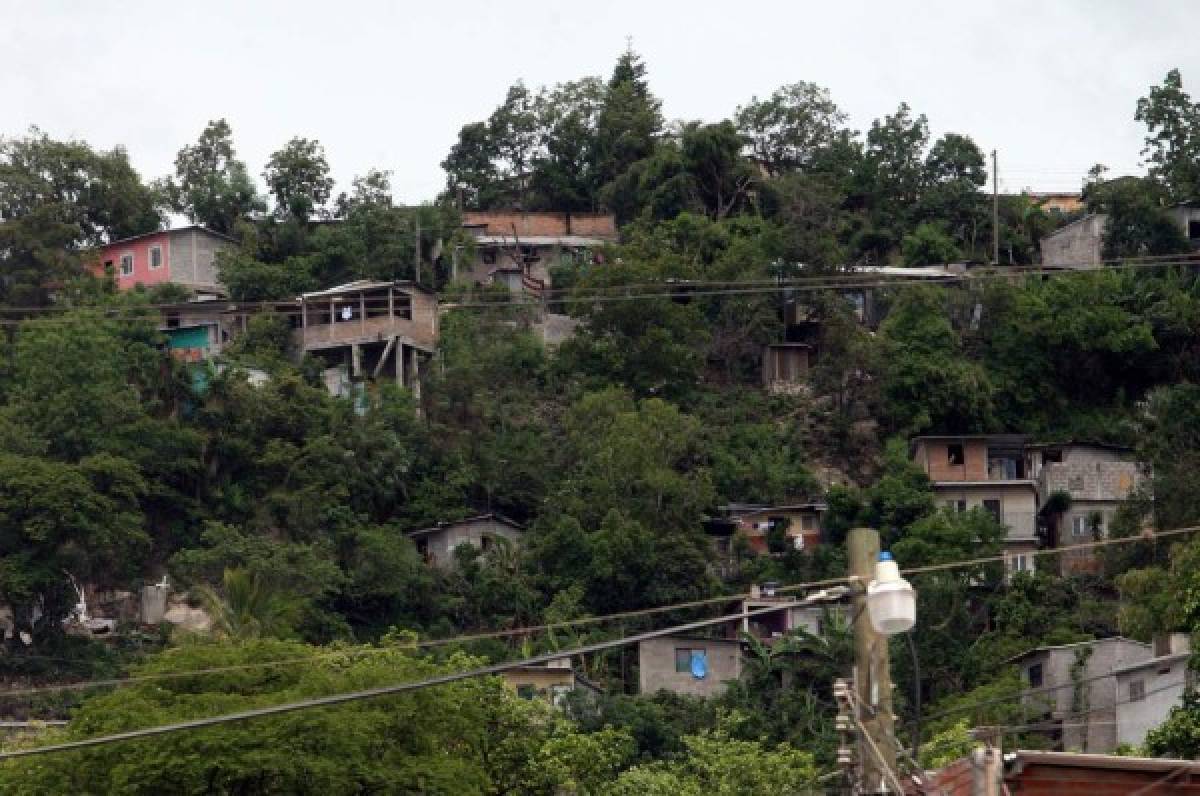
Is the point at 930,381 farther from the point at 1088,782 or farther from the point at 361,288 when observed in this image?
the point at 1088,782

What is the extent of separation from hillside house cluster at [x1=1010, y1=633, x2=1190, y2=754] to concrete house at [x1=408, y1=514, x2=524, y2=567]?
39.9 ft

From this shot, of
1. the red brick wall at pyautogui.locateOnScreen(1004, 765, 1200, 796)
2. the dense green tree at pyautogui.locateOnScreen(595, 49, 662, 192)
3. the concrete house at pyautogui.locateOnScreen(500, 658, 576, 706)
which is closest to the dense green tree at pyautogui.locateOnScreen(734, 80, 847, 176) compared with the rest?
the dense green tree at pyautogui.locateOnScreen(595, 49, 662, 192)

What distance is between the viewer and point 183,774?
32.6m

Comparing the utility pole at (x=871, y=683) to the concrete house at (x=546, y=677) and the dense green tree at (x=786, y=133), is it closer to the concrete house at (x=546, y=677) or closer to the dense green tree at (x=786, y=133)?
the concrete house at (x=546, y=677)

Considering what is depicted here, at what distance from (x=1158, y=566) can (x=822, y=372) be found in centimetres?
1471

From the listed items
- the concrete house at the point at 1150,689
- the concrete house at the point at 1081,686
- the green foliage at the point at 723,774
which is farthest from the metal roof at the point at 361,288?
the concrete house at the point at 1150,689

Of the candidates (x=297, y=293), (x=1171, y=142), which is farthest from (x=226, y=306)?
(x=1171, y=142)

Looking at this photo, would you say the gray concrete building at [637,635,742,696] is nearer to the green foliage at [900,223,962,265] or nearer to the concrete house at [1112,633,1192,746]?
the concrete house at [1112,633,1192,746]

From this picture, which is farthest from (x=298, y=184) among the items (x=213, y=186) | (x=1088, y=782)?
(x=1088, y=782)

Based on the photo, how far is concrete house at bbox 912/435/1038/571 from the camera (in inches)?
2162

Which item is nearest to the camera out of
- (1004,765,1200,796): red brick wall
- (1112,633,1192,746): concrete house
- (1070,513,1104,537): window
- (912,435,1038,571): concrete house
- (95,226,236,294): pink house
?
(1004,765,1200,796): red brick wall

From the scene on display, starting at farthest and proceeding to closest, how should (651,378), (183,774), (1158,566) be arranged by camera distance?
(651,378) < (1158,566) < (183,774)

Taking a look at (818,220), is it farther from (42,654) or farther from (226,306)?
(42,654)

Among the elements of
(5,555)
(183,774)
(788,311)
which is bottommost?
(183,774)
